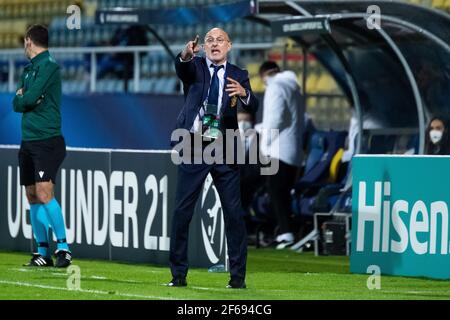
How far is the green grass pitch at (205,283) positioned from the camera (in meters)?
11.1

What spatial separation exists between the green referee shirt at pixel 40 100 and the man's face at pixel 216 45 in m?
2.42

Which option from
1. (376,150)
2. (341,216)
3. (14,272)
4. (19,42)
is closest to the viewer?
(14,272)

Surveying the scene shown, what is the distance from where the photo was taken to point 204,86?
11484mm

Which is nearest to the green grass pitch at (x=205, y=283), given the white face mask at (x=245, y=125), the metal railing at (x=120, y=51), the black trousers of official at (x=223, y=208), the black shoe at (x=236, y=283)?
the black shoe at (x=236, y=283)

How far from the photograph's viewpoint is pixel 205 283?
12.3m

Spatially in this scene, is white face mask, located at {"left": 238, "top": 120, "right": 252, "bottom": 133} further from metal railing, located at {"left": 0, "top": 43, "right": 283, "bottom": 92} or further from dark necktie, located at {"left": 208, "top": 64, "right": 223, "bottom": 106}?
dark necktie, located at {"left": 208, "top": 64, "right": 223, "bottom": 106}

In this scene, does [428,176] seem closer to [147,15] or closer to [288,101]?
[288,101]

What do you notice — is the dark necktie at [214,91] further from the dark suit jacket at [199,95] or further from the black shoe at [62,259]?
the black shoe at [62,259]

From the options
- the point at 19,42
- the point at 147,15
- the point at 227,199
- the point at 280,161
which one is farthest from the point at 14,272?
the point at 19,42

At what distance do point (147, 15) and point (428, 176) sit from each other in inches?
280

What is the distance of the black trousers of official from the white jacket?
628cm

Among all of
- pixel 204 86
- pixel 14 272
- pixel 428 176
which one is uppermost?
pixel 204 86

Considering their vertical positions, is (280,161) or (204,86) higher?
(204,86)
